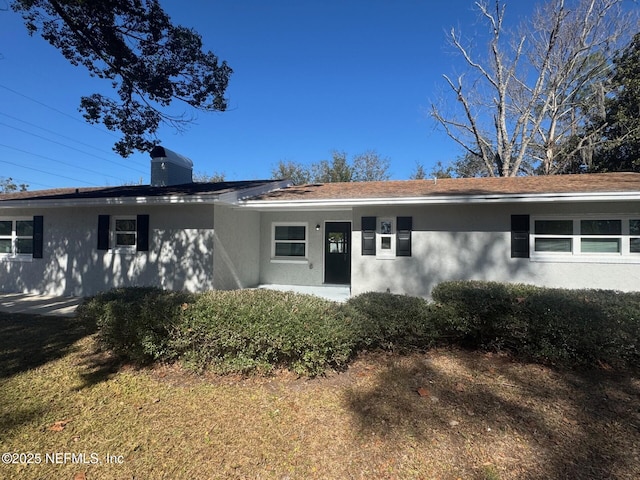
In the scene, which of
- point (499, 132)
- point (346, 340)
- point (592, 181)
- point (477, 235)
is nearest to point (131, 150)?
point (346, 340)

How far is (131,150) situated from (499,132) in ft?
64.3

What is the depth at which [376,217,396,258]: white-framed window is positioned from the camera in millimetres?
8484

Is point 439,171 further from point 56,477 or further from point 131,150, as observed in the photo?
point 56,477

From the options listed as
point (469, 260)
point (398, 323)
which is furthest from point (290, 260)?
point (398, 323)

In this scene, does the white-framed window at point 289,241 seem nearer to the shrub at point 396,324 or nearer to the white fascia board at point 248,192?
the white fascia board at point 248,192

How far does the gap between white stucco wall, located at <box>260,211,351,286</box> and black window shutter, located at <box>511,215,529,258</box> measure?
4.38 m

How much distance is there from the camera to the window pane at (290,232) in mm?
10875

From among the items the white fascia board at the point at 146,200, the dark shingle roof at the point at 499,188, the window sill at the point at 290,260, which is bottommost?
the window sill at the point at 290,260

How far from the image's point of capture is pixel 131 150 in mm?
9227

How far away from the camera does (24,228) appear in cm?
1054

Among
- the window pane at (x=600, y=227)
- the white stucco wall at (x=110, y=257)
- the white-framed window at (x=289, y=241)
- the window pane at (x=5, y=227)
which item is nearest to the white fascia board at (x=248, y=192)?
the white stucco wall at (x=110, y=257)

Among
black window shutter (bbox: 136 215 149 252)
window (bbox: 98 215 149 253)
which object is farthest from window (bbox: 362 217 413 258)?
window (bbox: 98 215 149 253)

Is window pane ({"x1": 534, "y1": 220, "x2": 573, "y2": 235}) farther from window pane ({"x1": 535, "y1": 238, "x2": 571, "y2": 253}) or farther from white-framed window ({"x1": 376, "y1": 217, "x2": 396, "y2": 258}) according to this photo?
white-framed window ({"x1": 376, "y1": 217, "x2": 396, "y2": 258})

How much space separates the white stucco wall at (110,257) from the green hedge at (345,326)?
3956 mm
